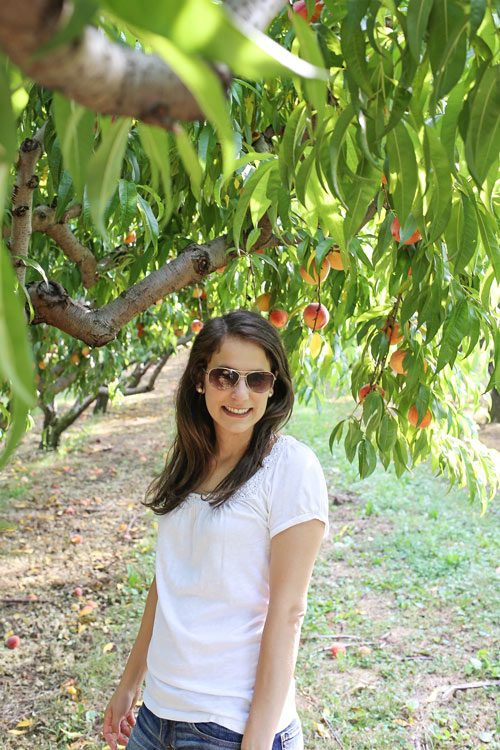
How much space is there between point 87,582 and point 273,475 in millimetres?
3504

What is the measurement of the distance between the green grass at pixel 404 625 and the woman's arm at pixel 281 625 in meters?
1.77

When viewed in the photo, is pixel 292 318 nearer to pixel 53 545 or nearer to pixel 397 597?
pixel 397 597

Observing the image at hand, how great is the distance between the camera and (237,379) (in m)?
1.55

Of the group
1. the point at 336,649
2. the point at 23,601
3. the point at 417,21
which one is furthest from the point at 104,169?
the point at 23,601

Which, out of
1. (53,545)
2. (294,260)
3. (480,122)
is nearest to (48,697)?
(53,545)

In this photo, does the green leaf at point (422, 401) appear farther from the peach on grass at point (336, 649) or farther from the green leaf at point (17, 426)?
the peach on grass at point (336, 649)

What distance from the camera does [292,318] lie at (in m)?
2.17

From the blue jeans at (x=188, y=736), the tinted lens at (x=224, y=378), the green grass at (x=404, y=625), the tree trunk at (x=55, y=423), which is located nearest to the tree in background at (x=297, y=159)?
the tinted lens at (x=224, y=378)

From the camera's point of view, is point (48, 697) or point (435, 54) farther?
point (48, 697)

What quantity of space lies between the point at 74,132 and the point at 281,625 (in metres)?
1.12

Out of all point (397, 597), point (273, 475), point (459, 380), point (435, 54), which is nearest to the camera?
point (435, 54)

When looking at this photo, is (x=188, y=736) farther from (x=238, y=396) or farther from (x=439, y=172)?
(x=439, y=172)

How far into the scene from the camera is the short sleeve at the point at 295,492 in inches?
53.7

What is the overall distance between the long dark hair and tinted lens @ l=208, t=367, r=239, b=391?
0.23 ft
